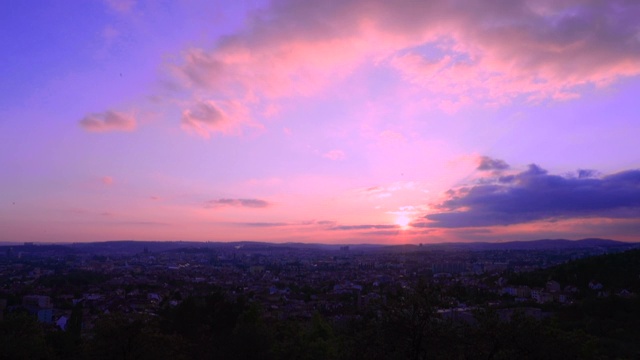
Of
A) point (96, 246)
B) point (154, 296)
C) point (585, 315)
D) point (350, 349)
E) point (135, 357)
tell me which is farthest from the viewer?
point (96, 246)

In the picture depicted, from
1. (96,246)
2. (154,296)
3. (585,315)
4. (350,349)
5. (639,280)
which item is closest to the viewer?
(350,349)

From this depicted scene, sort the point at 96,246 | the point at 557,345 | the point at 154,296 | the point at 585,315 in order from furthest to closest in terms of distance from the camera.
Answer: the point at 96,246 → the point at 154,296 → the point at 585,315 → the point at 557,345

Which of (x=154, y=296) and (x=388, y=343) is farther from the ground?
(x=388, y=343)

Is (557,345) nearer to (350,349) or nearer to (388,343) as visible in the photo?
(388,343)

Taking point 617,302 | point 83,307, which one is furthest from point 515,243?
point 83,307

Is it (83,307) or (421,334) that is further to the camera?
(83,307)

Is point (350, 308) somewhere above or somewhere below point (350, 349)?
below

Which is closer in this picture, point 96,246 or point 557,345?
point 557,345

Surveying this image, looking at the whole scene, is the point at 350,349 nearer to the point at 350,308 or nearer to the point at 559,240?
the point at 350,308

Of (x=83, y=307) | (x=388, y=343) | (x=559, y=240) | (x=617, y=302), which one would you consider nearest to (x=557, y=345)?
(x=388, y=343)
